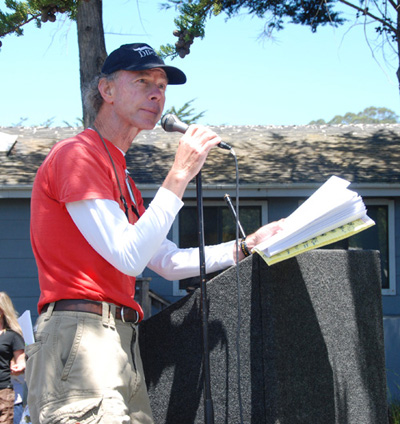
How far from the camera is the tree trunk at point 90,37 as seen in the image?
6.51 metres

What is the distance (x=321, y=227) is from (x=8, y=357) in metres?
4.46

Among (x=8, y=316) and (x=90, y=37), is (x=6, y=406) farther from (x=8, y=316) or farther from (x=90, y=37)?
(x=90, y=37)

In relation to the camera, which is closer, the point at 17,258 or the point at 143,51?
the point at 143,51

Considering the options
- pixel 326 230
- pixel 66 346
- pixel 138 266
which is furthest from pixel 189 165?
pixel 66 346

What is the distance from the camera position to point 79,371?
1.87 meters

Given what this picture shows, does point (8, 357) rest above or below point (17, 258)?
below

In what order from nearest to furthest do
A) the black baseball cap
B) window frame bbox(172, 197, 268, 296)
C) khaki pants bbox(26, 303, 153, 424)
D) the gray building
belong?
khaki pants bbox(26, 303, 153, 424), the black baseball cap, the gray building, window frame bbox(172, 197, 268, 296)

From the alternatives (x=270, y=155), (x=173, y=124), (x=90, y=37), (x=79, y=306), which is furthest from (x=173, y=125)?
(x=270, y=155)

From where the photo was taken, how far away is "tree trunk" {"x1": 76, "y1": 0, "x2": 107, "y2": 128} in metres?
6.51

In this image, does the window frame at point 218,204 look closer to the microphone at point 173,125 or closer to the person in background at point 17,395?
the person in background at point 17,395

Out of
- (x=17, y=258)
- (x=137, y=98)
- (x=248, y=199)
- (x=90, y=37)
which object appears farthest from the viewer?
(x=248, y=199)

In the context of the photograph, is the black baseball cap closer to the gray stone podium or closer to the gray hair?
the gray hair

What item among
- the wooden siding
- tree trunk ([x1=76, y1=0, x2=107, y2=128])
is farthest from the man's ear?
the wooden siding

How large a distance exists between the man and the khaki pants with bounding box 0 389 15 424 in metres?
3.88
